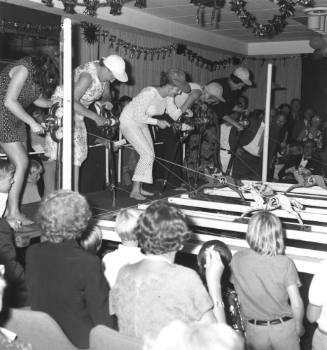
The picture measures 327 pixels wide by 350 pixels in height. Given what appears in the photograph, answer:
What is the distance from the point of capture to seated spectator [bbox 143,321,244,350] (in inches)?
43.7

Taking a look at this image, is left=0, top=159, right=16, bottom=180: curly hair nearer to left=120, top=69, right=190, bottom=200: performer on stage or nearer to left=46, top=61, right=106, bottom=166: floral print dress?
left=46, top=61, right=106, bottom=166: floral print dress

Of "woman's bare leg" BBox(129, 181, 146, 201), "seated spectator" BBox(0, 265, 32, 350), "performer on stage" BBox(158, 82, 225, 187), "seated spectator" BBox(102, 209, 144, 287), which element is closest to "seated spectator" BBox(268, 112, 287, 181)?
"performer on stage" BBox(158, 82, 225, 187)

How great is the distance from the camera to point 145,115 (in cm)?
505

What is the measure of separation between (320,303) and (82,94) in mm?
2577

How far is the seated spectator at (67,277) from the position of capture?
2.13 m

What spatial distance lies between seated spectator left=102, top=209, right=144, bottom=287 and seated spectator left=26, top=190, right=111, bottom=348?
32 centimetres

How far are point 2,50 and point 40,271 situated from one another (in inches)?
182

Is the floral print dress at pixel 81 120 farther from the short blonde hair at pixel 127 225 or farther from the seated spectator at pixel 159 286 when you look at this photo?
the seated spectator at pixel 159 286

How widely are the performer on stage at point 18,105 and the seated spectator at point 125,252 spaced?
47.2 inches

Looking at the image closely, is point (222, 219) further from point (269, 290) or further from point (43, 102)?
point (269, 290)

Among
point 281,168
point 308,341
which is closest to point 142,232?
point 308,341

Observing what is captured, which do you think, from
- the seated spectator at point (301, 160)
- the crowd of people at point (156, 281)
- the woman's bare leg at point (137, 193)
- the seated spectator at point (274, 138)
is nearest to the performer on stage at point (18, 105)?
the crowd of people at point (156, 281)

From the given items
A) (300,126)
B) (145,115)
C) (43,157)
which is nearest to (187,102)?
(145,115)

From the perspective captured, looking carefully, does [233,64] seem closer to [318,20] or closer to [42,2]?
[318,20]
